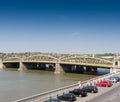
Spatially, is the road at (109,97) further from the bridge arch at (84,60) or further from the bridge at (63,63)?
the bridge arch at (84,60)

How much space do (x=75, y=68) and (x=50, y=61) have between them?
15020mm

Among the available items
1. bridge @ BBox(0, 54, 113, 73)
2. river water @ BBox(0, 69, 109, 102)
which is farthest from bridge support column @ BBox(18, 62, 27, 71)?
river water @ BBox(0, 69, 109, 102)

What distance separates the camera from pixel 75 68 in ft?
430

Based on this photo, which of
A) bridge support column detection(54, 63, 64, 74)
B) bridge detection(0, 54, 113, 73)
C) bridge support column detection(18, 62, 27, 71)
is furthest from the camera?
bridge support column detection(18, 62, 27, 71)

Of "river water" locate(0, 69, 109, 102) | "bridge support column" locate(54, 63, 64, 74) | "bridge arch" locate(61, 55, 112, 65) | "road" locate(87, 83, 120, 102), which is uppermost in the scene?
"bridge arch" locate(61, 55, 112, 65)

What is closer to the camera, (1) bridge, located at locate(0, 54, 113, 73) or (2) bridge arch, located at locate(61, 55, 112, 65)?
(1) bridge, located at locate(0, 54, 113, 73)

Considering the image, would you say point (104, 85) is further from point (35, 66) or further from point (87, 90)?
point (35, 66)

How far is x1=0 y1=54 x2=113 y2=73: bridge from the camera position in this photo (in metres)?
105

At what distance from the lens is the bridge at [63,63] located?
344 feet

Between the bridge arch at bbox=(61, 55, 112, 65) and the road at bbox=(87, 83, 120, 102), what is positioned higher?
the bridge arch at bbox=(61, 55, 112, 65)

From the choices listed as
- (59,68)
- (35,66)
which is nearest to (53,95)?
(59,68)

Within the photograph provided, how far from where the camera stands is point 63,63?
378 feet

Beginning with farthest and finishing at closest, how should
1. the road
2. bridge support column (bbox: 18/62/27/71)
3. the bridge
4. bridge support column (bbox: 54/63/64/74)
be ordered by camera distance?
bridge support column (bbox: 18/62/27/71)
bridge support column (bbox: 54/63/64/74)
the bridge
the road

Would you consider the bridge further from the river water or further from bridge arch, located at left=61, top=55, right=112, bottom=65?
the river water
